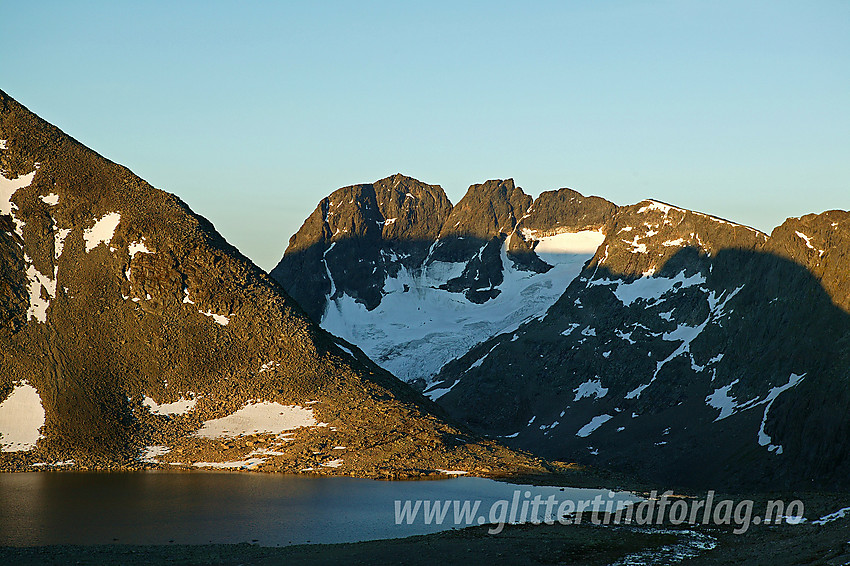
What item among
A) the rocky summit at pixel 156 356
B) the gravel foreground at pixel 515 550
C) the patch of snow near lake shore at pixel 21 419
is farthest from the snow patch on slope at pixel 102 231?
the gravel foreground at pixel 515 550

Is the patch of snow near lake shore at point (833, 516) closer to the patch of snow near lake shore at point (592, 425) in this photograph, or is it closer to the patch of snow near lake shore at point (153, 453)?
the patch of snow near lake shore at point (153, 453)

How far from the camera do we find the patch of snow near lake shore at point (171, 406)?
10706 centimetres

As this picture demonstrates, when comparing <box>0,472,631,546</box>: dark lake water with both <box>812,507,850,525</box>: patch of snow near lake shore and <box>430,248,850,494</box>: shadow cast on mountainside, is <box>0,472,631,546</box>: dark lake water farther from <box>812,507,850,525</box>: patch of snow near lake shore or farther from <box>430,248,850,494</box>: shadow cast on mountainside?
<box>430,248,850,494</box>: shadow cast on mountainside

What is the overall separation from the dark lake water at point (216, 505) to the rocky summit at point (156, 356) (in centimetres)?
774

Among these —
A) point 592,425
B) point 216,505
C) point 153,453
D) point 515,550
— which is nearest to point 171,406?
point 153,453

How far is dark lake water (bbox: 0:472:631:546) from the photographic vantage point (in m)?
59.6

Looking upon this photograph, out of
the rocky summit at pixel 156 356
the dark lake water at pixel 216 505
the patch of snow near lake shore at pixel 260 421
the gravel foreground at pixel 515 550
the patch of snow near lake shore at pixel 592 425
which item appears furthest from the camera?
the patch of snow near lake shore at pixel 592 425

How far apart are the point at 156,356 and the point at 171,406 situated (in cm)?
859

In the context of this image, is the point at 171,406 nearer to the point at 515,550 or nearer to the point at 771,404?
the point at 515,550

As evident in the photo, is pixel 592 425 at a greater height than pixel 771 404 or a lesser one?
lesser

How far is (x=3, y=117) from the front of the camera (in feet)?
427

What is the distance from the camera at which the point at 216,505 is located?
71.6 metres

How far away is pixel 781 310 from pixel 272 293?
99.2 metres

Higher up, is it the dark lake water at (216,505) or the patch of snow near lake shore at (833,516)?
the patch of snow near lake shore at (833,516)
